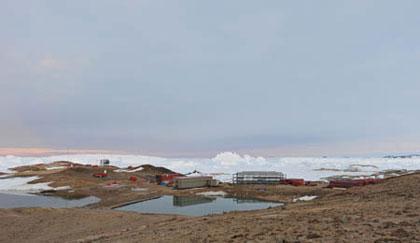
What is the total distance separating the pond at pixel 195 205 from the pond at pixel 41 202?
6.29m

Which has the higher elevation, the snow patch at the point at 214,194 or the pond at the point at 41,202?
the snow patch at the point at 214,194

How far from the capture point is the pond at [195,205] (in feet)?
89.7

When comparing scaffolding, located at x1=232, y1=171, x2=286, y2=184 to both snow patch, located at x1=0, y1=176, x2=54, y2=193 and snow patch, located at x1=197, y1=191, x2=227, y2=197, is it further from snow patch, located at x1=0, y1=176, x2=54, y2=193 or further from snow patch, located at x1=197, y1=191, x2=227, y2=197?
snow patch, located at x1=0, y1=176, x2=54, y2=193

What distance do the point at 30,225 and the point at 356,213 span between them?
1722cm

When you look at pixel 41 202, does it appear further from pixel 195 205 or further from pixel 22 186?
pixel 22 186

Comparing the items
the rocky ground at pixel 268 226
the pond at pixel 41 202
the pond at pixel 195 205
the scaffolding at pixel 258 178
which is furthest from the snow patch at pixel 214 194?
the rocky ground at pixel 268 226

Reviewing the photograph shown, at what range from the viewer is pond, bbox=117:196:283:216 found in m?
27.3

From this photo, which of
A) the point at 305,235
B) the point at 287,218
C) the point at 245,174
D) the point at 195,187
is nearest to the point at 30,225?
the point at 287,218

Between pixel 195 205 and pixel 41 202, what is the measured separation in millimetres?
15729

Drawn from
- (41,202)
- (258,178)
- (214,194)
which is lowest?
(41,202)

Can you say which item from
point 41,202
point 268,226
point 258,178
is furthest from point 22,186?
point 268,226

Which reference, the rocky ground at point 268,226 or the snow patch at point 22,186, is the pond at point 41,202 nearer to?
the snow patch at point 22,186

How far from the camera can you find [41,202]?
36625mm

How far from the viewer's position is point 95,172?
65.9m
